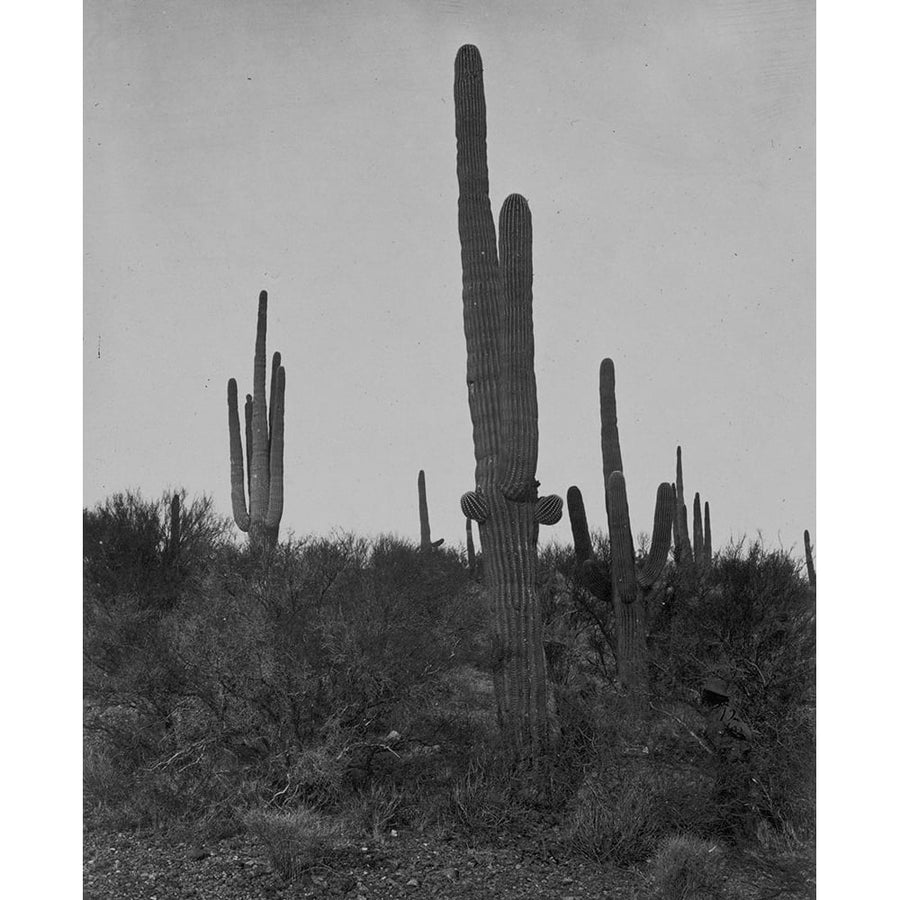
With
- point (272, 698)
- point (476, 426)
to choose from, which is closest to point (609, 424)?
point (476, 426)

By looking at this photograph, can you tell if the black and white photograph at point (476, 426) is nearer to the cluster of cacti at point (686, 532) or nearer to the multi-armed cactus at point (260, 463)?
the cluster of cacti at point (686, 532)

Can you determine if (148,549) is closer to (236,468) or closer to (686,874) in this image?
(236,468)

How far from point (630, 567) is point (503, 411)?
201cm

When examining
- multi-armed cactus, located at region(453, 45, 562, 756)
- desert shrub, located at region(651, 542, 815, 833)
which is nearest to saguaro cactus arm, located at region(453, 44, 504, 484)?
multi-armed cactus, located at region(453, 45, 562, 756)

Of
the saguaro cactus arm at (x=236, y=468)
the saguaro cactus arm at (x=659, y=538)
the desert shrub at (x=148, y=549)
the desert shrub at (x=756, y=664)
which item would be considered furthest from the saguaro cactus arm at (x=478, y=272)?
the desert shrub at (x=148, y=549)

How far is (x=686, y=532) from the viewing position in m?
9.02

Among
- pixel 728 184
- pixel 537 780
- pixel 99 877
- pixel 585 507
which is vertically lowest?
pixel 99 877

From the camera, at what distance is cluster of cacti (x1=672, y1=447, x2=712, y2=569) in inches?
309

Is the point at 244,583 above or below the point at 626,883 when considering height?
above

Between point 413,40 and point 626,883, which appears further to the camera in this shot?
point 413,40

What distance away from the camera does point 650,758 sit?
6.70 metres

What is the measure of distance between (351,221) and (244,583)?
3.51 metres

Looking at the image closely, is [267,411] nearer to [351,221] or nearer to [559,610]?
[351,221]
